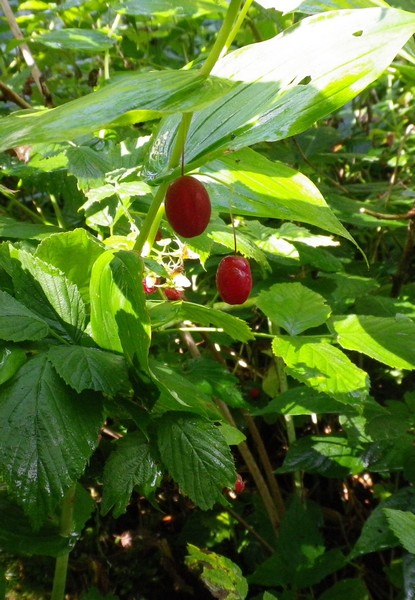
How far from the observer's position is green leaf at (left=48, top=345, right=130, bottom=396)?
607mm

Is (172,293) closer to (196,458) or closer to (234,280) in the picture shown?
(234,280)

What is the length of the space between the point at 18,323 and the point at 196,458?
0.25 metres

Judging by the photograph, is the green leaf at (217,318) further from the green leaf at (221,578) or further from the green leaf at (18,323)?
the green leaf at (221,578)

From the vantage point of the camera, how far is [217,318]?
0.79 meters

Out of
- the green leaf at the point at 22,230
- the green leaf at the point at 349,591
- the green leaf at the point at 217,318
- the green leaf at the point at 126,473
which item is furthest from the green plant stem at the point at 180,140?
the green leaf at the point at 349,591

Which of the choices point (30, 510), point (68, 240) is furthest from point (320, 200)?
point (30, 510)

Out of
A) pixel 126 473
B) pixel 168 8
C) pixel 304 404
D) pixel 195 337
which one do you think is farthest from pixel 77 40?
pixel 126 473

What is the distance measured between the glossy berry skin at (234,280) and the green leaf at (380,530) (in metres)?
0.42

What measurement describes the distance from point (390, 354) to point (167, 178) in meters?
0.53

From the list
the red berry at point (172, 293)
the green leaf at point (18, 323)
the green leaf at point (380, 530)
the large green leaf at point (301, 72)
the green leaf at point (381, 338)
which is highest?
the large green leaf at point (301, 72)

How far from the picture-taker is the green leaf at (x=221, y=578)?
2.78ft

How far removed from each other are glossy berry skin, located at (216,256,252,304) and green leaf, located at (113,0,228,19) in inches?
29.4

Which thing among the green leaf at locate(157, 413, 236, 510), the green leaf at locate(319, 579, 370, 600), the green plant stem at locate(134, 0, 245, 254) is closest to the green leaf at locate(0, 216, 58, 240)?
the green plant stem at locate(134, 0, 245, 254)

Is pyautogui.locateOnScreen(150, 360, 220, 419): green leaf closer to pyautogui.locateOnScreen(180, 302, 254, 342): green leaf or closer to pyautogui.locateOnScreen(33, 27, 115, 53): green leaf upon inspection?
pyautogui.locateOnScreen(180, 302, 254, 342): green leaf
